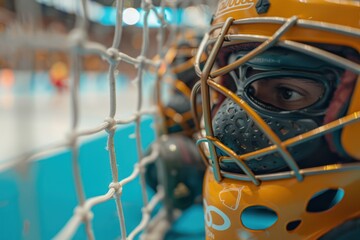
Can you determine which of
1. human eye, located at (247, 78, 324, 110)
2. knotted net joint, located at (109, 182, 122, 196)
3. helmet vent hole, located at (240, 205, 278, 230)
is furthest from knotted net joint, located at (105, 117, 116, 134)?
helmet vent hole, located at (240, 205, 278, 230)

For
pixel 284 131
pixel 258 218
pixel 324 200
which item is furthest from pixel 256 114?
pixel 258 218

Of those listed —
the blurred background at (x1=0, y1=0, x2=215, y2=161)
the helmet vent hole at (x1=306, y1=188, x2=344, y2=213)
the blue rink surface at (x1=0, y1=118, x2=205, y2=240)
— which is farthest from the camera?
the blue rink surface at (x1=0, y1=118, x2=205, y2=240)

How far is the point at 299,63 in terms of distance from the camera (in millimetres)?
396

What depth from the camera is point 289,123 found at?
0.41 metres

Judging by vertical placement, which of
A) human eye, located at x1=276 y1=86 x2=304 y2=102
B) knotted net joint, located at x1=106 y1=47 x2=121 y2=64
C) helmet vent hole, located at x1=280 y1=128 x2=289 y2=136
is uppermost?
knotted net joint, located at x1=106 y1=47 x2=121 y2=64

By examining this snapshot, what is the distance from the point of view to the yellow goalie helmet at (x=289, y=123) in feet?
1.21

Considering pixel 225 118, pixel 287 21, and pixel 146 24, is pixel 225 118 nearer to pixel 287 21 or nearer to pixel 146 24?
pixel 287 21

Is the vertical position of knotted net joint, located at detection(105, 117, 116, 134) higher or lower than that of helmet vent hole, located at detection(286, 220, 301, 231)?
higher

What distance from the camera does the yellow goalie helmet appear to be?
0.37m

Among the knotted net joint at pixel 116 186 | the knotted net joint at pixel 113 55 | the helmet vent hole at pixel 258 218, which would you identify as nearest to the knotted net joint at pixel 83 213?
the knotted net joint at pixel 116 186

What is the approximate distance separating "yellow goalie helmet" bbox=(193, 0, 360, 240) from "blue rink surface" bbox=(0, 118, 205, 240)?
0.61 ft

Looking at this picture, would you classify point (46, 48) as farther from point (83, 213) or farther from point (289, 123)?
point (289, 123)

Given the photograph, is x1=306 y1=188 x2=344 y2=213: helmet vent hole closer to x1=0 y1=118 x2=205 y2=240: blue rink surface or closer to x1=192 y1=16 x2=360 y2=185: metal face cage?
x1=192 y1=16 x2=360 y2=185: metal face cage

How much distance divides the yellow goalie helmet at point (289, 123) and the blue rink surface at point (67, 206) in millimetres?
186
